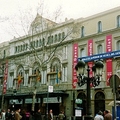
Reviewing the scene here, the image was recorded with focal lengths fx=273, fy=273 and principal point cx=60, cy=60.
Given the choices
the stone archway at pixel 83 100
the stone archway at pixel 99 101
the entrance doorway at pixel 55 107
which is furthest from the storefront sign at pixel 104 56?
the entrance doorway at pixel 55 107

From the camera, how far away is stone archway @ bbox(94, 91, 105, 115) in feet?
108

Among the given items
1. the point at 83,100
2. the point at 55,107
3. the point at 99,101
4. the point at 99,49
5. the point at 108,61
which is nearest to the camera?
the point at 108,61

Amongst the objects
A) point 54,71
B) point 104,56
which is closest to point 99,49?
point 104,56

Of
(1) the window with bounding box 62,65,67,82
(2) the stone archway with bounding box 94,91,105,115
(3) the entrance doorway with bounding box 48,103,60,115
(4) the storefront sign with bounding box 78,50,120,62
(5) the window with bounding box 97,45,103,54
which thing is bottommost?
(3) the entrance doorway with bounding box 48,103,60,115

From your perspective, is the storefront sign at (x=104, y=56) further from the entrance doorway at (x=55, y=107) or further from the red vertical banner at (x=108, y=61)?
the entrance doorway at (x=55, y=107)

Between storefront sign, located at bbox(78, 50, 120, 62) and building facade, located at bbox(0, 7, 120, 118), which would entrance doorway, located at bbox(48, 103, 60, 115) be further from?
storefront sign, located at bbox(78, 50, 120, 62)

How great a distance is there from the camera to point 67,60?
37.9 meters

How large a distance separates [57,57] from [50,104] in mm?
6890

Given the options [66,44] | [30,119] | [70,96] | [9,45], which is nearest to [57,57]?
[66,44]

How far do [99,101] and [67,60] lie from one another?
775cm

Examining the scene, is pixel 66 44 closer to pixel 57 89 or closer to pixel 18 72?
pixel 57 89

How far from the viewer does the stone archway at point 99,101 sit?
32969 mm

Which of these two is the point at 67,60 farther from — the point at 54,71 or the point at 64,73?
the point at 54,71

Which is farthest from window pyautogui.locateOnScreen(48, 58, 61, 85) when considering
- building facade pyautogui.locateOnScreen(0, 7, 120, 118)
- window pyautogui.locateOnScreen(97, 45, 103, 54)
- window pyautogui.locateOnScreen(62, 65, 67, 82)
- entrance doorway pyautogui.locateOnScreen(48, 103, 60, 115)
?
window pyautogui.locateOnScreen(97, 45, 103, 54)
